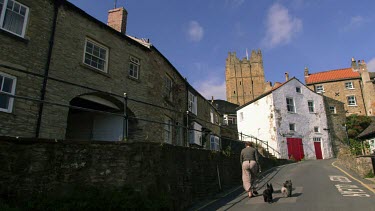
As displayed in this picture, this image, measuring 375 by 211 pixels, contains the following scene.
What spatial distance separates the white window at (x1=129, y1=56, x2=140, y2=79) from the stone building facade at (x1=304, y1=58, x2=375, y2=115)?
132ft

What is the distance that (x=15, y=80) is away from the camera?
33.6ft

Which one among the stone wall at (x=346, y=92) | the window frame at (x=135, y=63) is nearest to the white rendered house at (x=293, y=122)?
the stone wall at (x=346, y=92)

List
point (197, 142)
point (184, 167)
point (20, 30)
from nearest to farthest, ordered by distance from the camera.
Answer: point (184, 167), point (20, 30), point (197, 142)

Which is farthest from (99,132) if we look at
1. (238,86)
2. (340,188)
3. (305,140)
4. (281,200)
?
(238,86)

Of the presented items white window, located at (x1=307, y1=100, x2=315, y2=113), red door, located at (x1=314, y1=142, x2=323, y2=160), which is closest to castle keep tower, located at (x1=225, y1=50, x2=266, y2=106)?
white window, located at (x1=307, y1=100, x2=315, y2=113)

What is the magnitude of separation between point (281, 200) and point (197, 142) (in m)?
11.5

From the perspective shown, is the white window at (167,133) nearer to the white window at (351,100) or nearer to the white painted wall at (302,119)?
the white painted wall at (302,119)

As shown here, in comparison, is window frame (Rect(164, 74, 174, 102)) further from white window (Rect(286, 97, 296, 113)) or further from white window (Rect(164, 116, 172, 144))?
white window (Rect(286, 97, 296, 113))

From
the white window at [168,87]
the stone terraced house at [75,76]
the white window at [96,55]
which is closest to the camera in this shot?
the stone terraced house at [75,76]

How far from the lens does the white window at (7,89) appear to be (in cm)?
972

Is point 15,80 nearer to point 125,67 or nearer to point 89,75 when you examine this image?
point 89,75

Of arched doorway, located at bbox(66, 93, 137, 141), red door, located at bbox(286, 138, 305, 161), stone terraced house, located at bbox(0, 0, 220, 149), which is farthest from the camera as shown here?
red door, located at bbox(286, 138, 305, 161)

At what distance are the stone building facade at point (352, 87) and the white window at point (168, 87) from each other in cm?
3685

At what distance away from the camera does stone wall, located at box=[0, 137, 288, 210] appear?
6293mm
